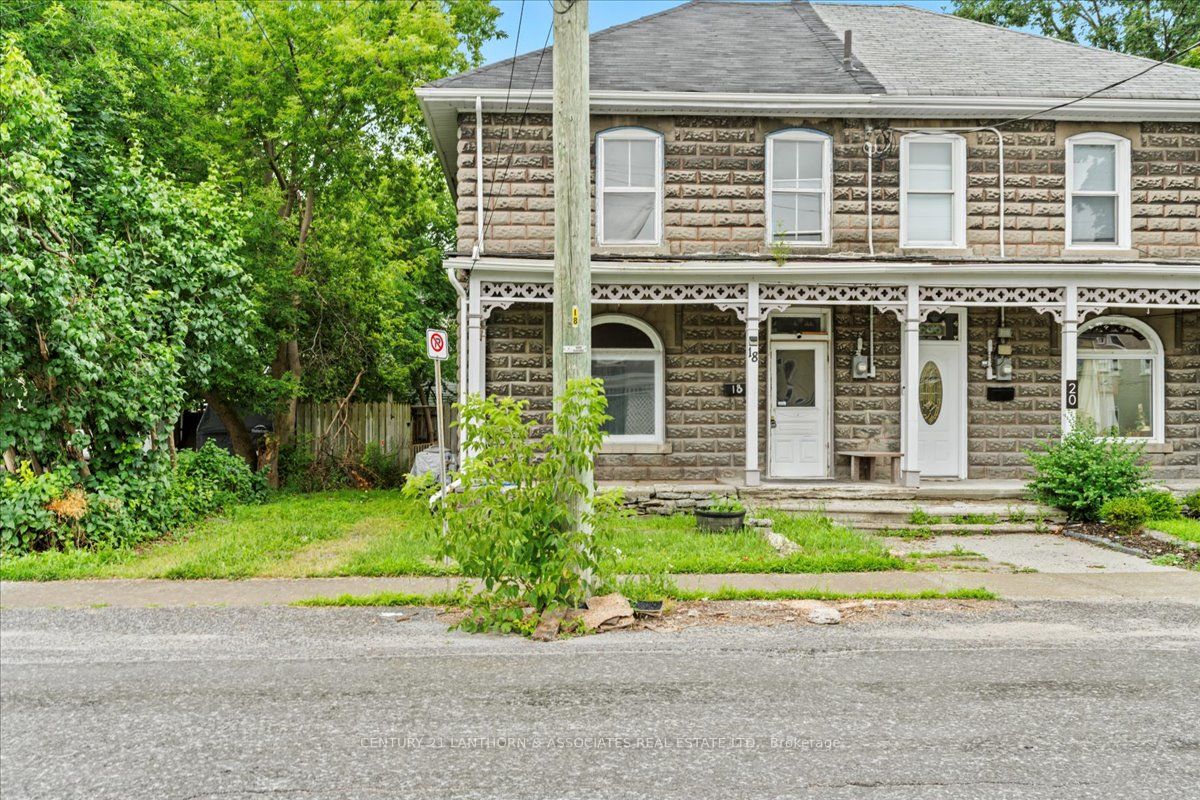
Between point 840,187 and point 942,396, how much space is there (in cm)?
385

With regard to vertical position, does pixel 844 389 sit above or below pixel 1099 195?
below

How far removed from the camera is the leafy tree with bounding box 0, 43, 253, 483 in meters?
9.27

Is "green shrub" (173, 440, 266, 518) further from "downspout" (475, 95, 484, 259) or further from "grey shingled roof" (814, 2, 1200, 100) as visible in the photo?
"grey shingled roof" (814, 2, 1200, 100)

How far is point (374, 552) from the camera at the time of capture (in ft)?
31.1

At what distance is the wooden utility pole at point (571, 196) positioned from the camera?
23.7 feet

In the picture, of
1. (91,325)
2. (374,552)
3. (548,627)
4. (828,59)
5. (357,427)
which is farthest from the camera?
(357,427)

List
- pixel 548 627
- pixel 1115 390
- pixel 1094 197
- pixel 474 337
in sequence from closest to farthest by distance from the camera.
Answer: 1. pixel 548 627
2. pixel 474 337
3. pixel 1094 197
4. pixel 1115 390

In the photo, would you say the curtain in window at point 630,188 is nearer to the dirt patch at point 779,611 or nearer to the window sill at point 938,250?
the window sill at point 938,250

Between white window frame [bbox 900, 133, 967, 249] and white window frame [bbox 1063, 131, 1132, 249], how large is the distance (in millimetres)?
1699

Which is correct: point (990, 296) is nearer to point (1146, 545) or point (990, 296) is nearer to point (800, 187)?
point (800, 187)

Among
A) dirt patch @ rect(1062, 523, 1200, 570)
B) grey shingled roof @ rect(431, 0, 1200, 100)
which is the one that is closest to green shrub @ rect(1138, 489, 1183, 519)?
dirt patch @ rect(1062, 523, 1200, 570)

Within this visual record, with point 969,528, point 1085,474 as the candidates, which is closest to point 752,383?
point 969,528

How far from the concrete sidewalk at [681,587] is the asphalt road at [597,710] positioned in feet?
2.12

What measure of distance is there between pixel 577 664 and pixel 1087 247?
1219 cm
